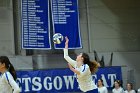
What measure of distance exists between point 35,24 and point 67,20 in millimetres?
1127

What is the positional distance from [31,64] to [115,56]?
10.1 ft

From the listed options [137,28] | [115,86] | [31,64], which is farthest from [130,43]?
[31,64]

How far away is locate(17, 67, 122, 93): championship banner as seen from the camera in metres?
12.4

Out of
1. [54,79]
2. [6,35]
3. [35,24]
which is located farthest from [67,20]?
[6,35]

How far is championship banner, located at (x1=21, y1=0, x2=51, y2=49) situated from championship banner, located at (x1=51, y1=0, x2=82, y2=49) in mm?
298

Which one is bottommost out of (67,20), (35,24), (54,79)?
(54,79)

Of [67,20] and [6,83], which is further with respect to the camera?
[67,20]

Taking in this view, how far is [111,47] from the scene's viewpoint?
1383 centimetres

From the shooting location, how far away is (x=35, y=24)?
41.9 feet

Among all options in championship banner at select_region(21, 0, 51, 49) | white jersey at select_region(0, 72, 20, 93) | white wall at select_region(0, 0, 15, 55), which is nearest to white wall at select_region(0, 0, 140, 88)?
white wall at select_region(0, 0, 15, 55)

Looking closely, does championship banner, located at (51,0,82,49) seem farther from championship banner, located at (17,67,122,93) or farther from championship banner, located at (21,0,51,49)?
championship banner, located at (17,67,122,93)

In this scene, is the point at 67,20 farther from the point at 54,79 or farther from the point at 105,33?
the point at 54,79

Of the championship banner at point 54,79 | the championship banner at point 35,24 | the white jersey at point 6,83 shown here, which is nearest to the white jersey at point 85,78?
the white jersey at point 6,83

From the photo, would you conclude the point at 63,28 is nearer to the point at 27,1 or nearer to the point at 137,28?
the point at 27,1
